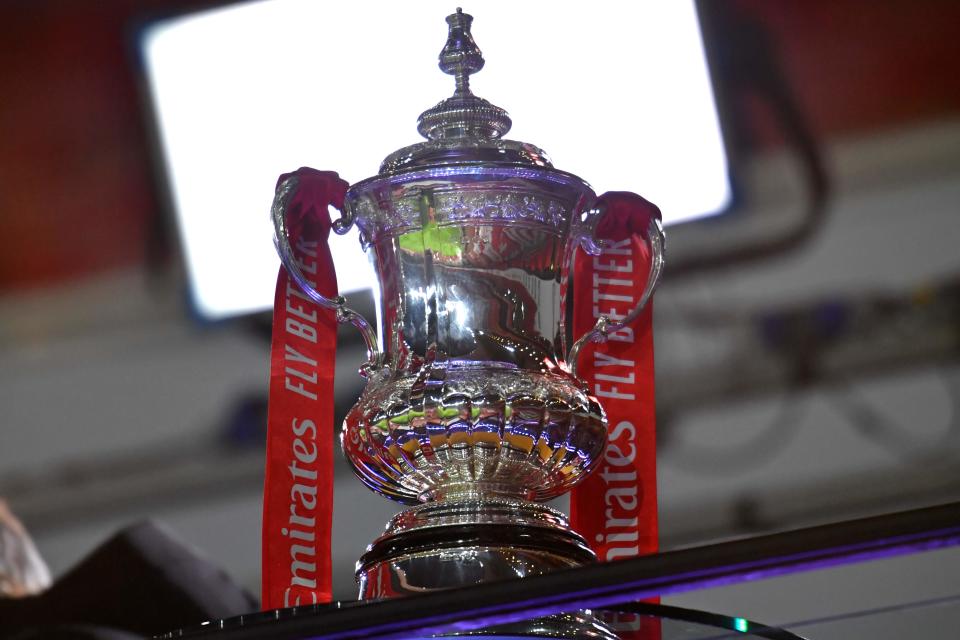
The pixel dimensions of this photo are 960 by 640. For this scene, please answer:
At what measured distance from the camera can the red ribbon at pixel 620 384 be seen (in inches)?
36.6

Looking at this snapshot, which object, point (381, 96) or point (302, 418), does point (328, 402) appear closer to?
point (302, 418)

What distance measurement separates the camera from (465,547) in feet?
2.53

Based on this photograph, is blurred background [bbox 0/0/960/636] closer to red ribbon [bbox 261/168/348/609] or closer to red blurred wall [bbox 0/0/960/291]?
red blurred wall [bbox 0/0/960/291]

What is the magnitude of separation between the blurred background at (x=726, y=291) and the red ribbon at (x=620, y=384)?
79.2 inches

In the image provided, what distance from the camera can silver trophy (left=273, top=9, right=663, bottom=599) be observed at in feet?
2.62

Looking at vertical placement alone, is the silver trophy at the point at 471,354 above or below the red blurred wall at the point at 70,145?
below

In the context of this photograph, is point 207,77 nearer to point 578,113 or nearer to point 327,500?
point 578,113

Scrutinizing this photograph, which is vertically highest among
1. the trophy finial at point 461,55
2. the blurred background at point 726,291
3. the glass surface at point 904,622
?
the blurred background at point 726,291

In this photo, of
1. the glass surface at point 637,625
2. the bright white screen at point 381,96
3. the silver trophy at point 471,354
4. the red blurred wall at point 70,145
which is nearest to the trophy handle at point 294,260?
the silver trophy at point 471,354

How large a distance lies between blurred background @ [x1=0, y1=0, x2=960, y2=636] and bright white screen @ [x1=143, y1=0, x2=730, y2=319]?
0.07 m

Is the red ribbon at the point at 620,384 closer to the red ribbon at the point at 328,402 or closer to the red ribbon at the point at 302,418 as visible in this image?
the red ribbon at the point at 328,402

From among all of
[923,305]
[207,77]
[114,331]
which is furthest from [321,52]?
[923,305]

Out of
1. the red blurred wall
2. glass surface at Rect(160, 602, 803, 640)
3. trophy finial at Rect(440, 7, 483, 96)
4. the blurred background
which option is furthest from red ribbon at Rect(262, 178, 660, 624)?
the red blurred wall

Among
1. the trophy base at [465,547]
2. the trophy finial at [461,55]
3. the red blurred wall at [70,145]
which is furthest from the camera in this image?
the red blurred wall at [70,145]
